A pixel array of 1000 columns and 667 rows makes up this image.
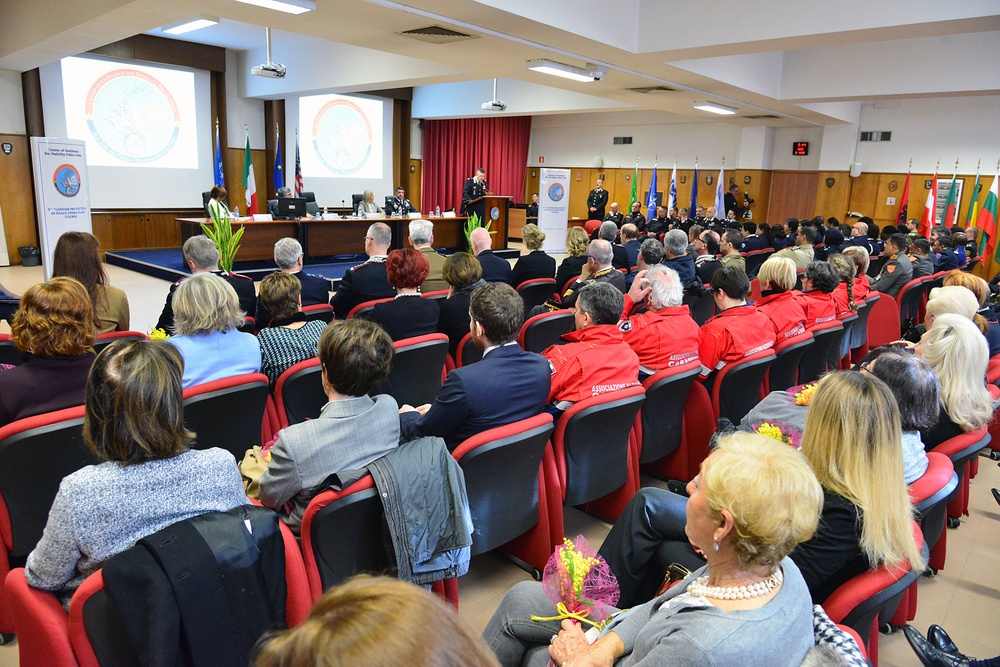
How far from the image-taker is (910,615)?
237cm

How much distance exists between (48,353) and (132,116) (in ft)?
33.5

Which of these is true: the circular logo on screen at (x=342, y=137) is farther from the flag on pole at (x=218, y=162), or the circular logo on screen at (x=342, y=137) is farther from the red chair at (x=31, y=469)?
the red chair at (x=31, y=469)

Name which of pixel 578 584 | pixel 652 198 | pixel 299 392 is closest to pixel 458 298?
pixel 299 392

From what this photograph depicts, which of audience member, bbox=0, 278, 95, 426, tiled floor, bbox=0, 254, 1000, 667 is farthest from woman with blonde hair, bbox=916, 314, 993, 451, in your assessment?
audience member, bbox=0, 278, 95, 426

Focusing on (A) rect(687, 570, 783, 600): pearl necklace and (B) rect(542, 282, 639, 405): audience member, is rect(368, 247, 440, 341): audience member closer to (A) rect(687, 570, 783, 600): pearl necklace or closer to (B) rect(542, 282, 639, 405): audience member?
(B) rect(542, 282, 639, 405): audience member

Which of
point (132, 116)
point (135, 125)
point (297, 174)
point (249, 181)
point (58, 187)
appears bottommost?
point (58, 187)

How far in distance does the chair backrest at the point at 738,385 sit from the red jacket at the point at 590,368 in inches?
22.4

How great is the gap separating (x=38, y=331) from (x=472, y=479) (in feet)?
5.27

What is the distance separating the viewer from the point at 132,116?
1065 centimetres

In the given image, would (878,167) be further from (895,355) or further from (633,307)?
(895,355)

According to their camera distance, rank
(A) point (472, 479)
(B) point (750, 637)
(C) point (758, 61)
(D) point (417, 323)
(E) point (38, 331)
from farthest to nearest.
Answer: (C) point (758, 61) → (D) point (417, 323) → (E) point (38, 331) → (A) point (472, 479) → (B) point (750, 637)

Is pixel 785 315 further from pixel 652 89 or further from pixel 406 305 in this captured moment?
pixel 652 89

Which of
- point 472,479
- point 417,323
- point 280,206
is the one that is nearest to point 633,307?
point 417,323

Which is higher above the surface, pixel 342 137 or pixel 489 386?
pixel 342 137
